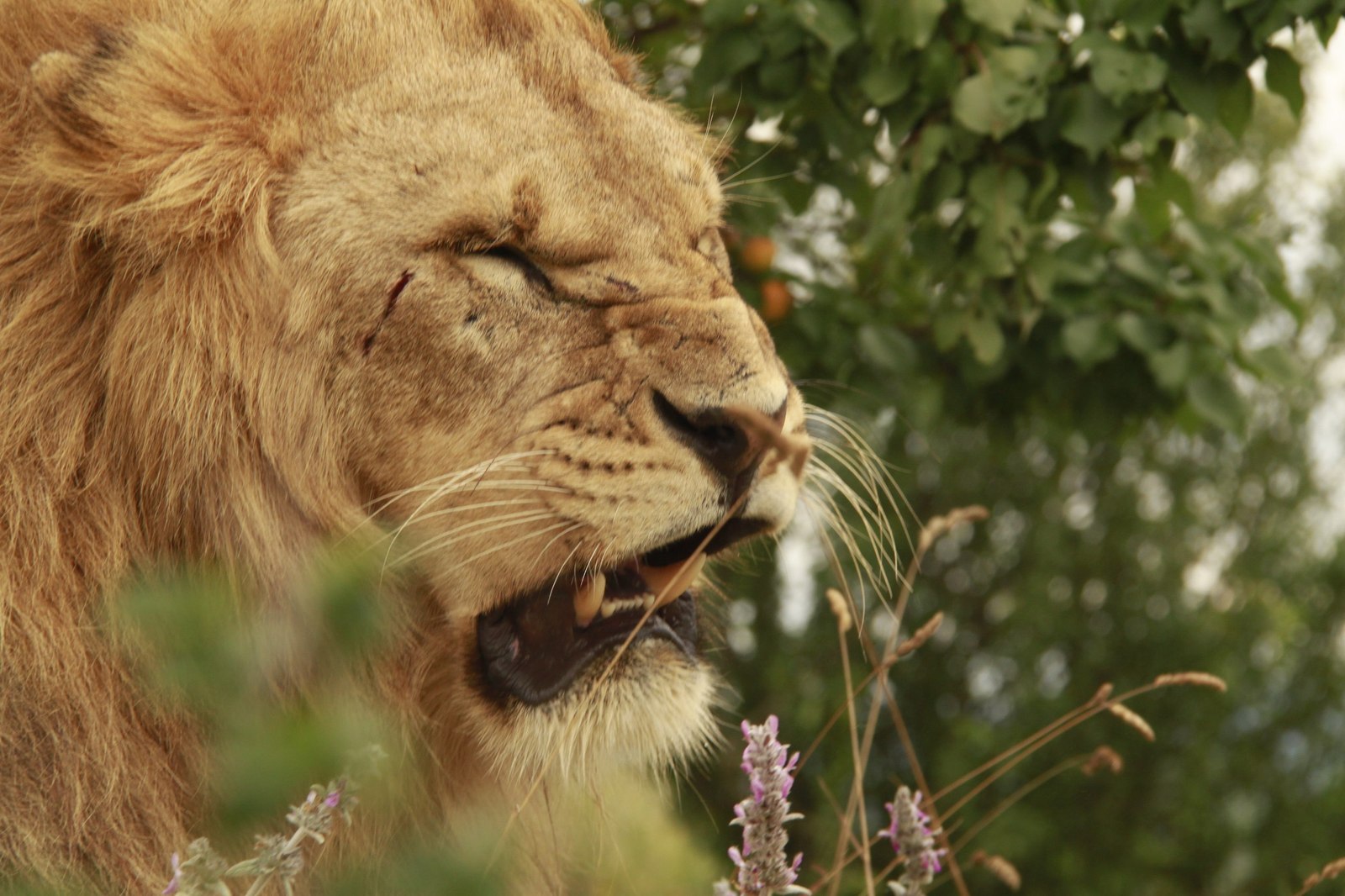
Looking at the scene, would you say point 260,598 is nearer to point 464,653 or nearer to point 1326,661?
point 464,653

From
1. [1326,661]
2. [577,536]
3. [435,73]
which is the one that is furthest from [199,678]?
[1326,661]

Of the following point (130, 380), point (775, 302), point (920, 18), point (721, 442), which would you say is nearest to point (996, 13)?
point (920, 18)

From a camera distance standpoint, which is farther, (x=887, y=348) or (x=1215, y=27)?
(x=887, y=348)

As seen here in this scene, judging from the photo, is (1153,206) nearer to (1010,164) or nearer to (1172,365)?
(1010,164)

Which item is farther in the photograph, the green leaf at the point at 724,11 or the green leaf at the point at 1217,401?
the green leaf at the point at 1217,401

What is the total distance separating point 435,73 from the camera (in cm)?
212

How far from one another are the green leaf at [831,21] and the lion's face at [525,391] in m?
1.05

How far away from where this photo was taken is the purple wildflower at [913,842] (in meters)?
1.85

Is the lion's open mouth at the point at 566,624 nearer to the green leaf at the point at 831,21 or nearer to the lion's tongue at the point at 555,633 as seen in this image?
the lion's tongue at the point at 555,633

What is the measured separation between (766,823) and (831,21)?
191 centimetres

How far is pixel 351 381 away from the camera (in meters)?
2.00

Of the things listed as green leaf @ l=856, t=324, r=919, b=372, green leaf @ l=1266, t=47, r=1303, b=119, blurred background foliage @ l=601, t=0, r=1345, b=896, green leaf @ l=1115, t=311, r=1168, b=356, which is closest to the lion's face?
blurred background foliage @ l=601, t=0, r=1345, b=896

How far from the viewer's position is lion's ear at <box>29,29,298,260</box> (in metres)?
1.93

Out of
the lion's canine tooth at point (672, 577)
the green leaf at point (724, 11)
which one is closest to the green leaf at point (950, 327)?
the green leaf at point (724, 11)
